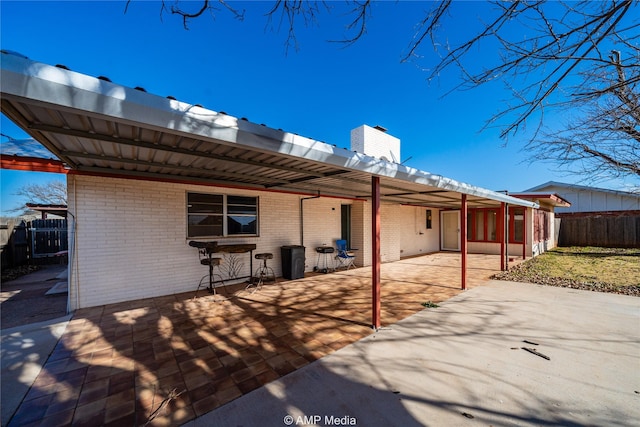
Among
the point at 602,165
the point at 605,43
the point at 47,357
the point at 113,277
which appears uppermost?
the point at 605,43

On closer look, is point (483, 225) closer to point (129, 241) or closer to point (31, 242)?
point (129, 241)

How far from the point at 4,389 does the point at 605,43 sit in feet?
22.8

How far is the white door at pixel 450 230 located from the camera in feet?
45.6

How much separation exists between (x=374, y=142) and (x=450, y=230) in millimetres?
7682

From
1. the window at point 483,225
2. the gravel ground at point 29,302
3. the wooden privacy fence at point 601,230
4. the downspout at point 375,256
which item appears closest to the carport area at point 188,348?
the downspout at point 375,256

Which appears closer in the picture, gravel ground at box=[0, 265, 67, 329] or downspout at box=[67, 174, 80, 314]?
gravel ground at box=[0, 265, 67, 329]

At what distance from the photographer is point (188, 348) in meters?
3.25

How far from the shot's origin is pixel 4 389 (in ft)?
8.01

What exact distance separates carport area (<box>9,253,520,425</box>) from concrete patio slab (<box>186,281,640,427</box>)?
29 centimetres

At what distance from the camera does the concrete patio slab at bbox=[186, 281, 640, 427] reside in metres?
2.11

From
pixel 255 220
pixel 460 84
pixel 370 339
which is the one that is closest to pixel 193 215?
pixel 255 220

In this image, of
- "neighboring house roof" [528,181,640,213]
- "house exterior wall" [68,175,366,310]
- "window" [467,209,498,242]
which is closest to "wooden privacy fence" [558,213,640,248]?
"neighboring house roof" [528,181,640,213]

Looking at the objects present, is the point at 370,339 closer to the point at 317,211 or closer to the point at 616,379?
the point at 616,379

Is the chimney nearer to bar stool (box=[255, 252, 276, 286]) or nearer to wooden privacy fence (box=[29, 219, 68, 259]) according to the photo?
bar stool (box=[255, 252, 276, 286])
